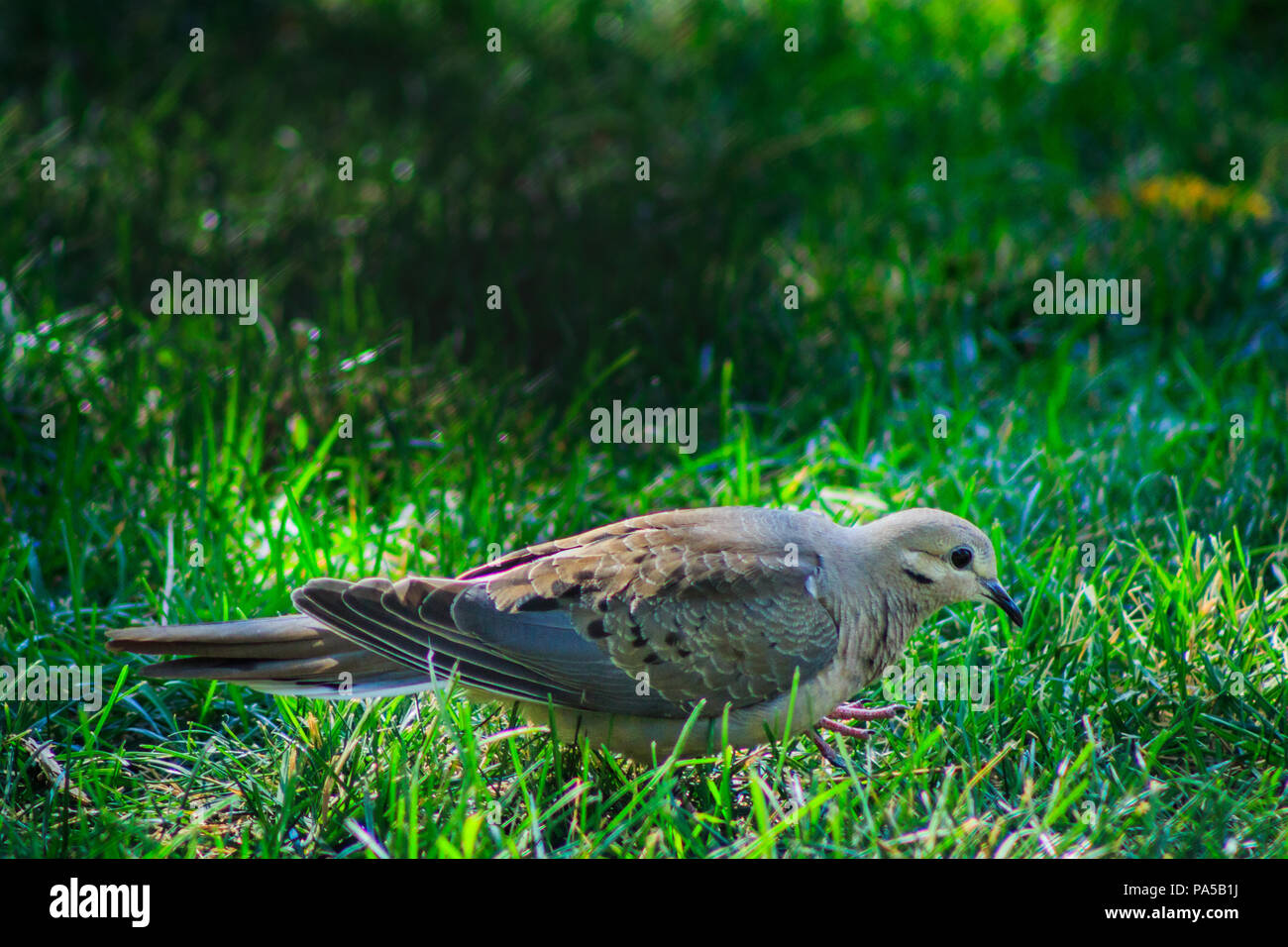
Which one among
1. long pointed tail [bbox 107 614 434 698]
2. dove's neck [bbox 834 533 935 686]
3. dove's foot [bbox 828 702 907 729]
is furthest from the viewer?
dove's foot [bbox 828 702 907 729]

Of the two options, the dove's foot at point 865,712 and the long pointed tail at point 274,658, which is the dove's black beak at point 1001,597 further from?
the long pointed tail at point 274,658

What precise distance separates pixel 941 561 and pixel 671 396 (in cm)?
176

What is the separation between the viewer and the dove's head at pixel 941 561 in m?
3.22

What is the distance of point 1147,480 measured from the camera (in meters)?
4.14

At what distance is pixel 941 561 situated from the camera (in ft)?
10.6

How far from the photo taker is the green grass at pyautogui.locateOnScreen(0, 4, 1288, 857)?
3.01m

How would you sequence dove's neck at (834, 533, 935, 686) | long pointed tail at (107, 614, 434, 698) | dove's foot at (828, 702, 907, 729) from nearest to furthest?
long pointed tail at (107, 614, 434, 698) < dove's neck at (834, 533, 935, 686) < dove's foot at (828, 702, 907, 729)

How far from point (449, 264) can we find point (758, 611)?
297 cm

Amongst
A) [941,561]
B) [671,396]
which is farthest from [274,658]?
[671,396]

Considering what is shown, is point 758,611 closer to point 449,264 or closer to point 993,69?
point 449,264

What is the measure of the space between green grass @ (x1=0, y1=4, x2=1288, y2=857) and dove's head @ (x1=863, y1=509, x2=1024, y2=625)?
0.91 ft

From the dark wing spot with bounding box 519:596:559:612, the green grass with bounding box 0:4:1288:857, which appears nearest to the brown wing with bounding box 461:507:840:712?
the dark wing spot with bounding box 519:596:559:612

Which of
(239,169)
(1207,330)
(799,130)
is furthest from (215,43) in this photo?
(1207,330)

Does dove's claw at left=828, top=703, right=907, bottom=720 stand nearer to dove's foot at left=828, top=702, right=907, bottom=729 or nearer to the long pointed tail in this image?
dove's foot at left=828, top=702, right=907, bottom=729
